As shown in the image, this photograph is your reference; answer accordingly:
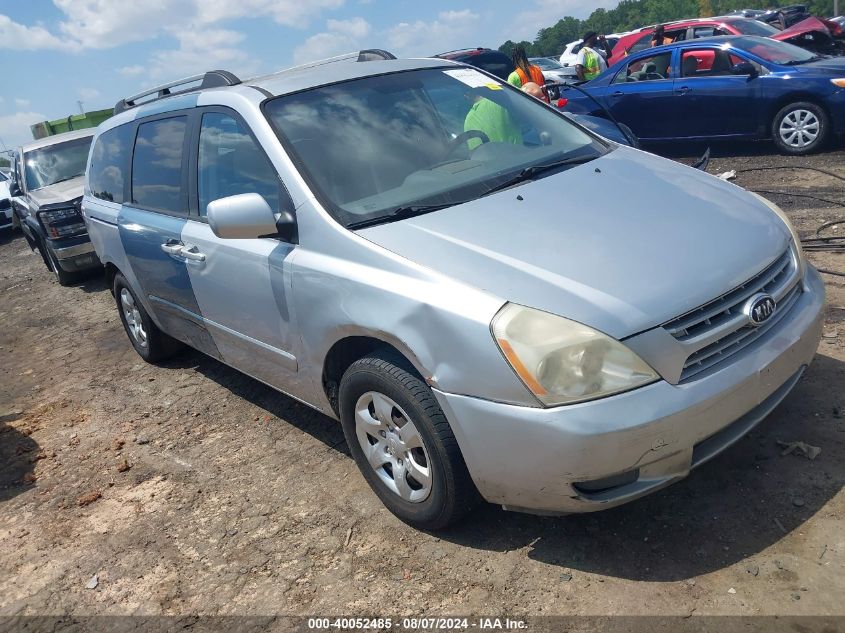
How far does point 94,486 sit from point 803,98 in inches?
330

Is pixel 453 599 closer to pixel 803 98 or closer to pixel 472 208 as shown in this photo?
pixel 472 208

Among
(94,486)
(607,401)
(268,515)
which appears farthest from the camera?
(94,486)

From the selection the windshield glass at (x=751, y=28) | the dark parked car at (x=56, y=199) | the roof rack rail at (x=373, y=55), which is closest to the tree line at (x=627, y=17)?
the windshield glass at (x=751, y=28)

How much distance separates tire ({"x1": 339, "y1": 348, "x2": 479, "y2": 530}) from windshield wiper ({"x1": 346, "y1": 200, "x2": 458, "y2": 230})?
1.73ft

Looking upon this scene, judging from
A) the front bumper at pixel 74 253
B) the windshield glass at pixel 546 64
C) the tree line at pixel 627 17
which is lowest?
the tree line at pixel 627 17

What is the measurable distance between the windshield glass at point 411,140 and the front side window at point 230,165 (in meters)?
0.18

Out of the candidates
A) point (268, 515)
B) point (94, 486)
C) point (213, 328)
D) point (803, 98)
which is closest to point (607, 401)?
point (268, 515)

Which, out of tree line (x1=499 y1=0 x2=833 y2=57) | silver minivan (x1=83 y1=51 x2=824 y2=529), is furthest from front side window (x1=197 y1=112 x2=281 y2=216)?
tree line (x1=499 y1=0 x2=833 y2=57)

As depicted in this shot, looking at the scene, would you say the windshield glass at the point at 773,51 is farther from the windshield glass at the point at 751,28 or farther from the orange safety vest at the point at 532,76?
the windshield glass at the point at 751,28

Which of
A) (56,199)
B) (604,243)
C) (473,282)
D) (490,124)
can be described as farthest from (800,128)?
(56,199)

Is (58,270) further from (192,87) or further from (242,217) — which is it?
(242,217)

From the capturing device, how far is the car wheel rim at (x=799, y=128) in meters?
8.57

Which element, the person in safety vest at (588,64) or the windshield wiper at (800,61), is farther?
the person in safety vest at (588,64)

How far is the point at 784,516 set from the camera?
2.78 metres
